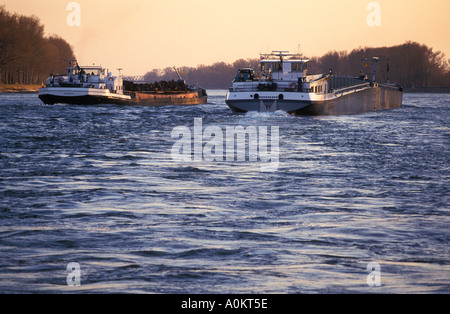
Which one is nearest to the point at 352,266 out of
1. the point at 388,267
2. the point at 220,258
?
the point at 388,267

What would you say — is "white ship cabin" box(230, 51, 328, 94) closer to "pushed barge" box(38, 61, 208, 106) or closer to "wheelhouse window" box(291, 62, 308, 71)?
"wheelhouse window" box(291, 62, 308, 71)

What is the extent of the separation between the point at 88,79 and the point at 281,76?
29919mm

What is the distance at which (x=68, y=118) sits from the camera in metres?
53.7

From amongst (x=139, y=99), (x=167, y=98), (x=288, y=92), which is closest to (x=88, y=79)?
(x=139, y=99)

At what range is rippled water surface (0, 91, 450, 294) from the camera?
32.2 feet

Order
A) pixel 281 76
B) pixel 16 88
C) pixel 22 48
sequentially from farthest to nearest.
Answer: pixel 16 88, pixel 22 48, pixel 281 76

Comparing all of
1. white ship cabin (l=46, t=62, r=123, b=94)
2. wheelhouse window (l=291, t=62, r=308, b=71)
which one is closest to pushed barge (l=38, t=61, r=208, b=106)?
white ship cabin (l=46, t=62, r=123, b=94)

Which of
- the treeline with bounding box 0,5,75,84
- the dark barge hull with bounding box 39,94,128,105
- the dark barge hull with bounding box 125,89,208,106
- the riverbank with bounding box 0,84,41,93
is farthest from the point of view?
the riverbank with bounding box 0,84,41,93

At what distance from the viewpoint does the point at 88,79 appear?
84.9 meters

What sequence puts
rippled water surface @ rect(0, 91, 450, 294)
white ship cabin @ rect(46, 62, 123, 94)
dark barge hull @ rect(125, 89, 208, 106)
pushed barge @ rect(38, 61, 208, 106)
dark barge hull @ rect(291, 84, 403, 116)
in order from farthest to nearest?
dark barge hull @ rect(125, 89, 208, 106) → white ship cabin @ rect(46, 62, 123, 94) → pushed barge @ rect(38, 61, 208, 106) → dark barge hull @ rect(291, 84, 403, 116) → rippled water surface @ rect(0, 91, 450, 294)

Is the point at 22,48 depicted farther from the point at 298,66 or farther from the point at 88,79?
the point at 298,66

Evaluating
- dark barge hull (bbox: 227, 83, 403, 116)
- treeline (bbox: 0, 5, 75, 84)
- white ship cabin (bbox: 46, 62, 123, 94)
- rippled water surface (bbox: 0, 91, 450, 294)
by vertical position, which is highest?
treeline (bbox: 0, 5, 75, 84)

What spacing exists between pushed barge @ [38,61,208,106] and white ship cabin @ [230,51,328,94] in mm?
21135
